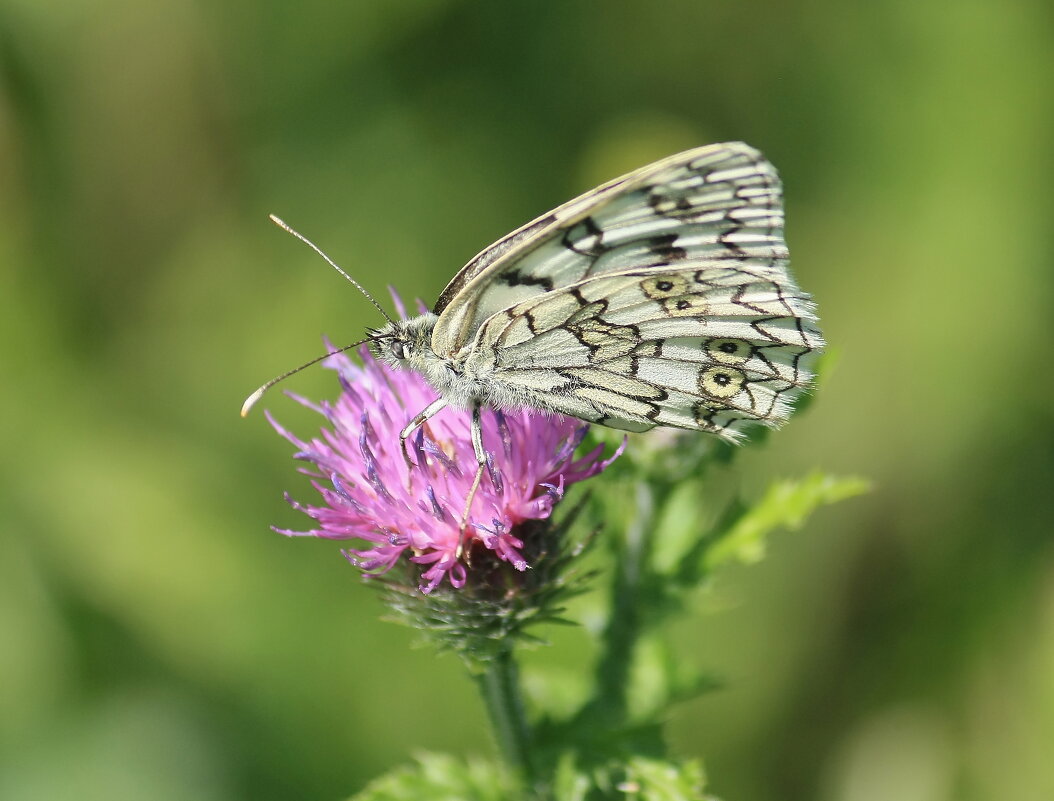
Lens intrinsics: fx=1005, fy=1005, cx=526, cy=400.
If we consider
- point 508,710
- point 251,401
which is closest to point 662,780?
point 508,710

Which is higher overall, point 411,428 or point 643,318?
point 643,318

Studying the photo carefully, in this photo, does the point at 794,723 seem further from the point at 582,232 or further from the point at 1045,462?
the point at 582,232

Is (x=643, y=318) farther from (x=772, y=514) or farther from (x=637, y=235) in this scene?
(x=772, y=514)

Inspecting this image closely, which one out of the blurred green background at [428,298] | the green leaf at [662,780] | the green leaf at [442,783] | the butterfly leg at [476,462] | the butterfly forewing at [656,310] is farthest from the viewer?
the blurred green background at [428,298]

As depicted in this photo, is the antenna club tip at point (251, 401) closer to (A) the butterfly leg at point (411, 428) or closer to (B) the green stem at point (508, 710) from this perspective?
(A) the butterfly leg at point (411, 428)

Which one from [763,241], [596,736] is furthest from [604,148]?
[596,736]

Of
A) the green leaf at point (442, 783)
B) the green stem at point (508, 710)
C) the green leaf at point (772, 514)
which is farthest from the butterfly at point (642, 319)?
the green leaf at point (442, 783)
